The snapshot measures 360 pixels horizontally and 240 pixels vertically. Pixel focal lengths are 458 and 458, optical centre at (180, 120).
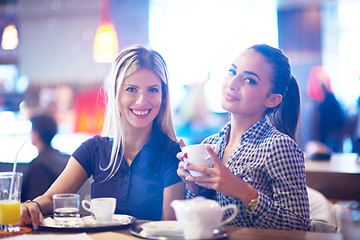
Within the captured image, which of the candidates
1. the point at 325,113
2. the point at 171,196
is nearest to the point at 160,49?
the point at 325,113

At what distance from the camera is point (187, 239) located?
112 cm

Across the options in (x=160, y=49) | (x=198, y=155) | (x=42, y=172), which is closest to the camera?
(x=198, y=155)

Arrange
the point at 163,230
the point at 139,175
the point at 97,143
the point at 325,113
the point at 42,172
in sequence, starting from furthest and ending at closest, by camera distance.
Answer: the point at 325,113 < the point at 42,172 < the point at 97,143 < the point at 139,175 < the point at 163,230

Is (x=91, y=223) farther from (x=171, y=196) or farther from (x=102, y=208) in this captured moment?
(x=171, y=196)

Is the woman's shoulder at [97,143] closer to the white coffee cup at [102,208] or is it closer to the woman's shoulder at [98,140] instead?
the woman's shoulder at [98,140]

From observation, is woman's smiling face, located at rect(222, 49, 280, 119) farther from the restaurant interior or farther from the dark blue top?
the restaurant interior

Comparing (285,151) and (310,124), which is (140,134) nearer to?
(285,151)

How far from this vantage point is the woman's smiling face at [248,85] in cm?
162

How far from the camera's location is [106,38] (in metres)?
4.60

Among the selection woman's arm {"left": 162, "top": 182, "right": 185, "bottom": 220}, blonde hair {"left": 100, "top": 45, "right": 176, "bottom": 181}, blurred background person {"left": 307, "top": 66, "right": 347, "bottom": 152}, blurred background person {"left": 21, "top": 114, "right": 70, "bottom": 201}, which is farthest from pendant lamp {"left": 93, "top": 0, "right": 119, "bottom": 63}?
blurred background person {"left": 307, "top": 66, "right": 347, "bottom": 152}

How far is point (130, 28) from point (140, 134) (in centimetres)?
593

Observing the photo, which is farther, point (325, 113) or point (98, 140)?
point (325, 113)

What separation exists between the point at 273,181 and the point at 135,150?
0.59 meters

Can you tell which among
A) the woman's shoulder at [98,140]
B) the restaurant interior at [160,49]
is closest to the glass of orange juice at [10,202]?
the woman's shoulder at [98,140]
